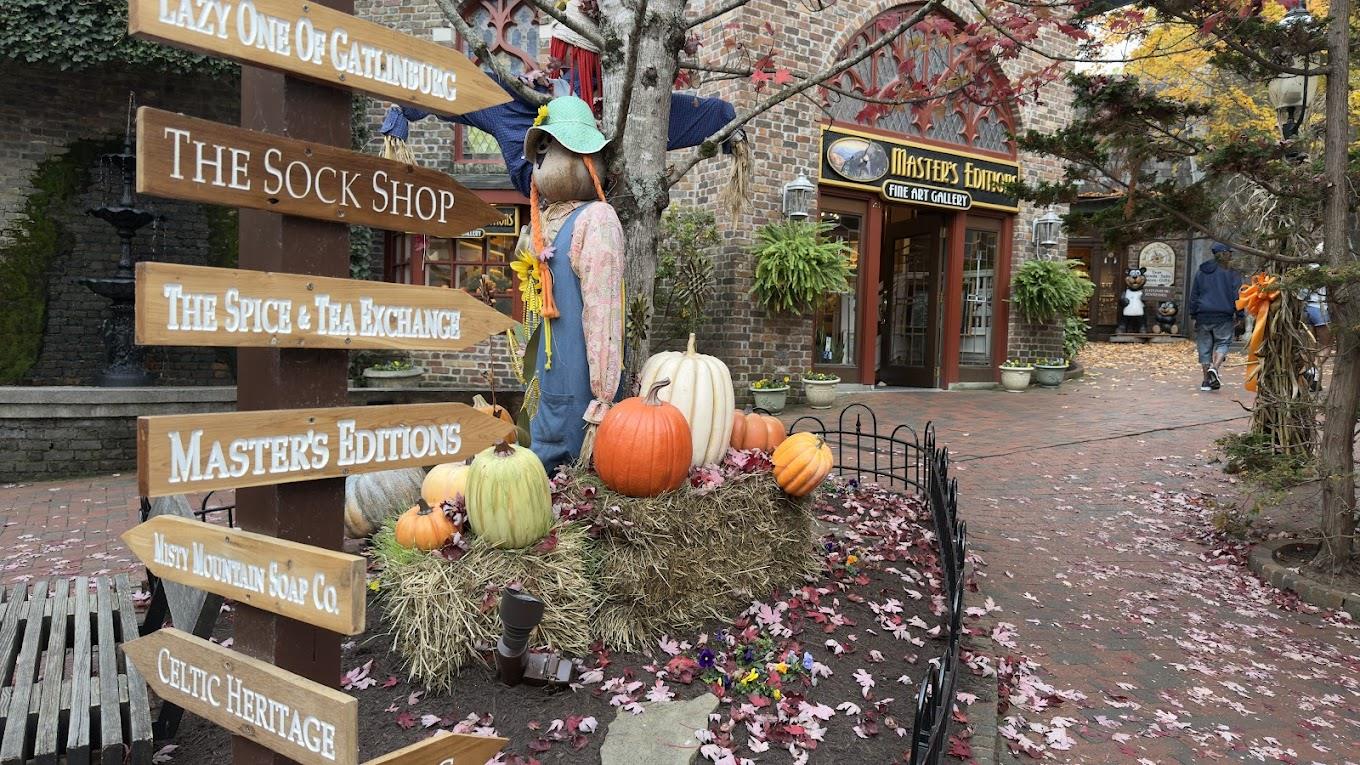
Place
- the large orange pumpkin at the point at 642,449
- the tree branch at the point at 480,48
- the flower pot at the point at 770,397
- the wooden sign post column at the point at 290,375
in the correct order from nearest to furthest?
→ the wooden sign post column at the point at 290,375
the large orange pumpkin at the point at 642,449
the tree branch at the point at 480,48
the flower pot at the point at 770,397

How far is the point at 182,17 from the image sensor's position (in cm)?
142

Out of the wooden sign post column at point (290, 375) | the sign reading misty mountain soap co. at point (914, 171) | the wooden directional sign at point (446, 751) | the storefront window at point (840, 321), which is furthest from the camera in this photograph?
the storefront window at point (840, 321)

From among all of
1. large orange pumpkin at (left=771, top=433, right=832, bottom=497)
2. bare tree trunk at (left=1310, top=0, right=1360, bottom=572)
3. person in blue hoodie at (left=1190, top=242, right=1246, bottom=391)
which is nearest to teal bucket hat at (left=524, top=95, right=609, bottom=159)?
large orange pumpkin at (left=771, top=433, right=832, bottom=497)

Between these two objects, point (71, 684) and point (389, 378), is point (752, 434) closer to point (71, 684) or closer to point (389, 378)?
point (71, 684)

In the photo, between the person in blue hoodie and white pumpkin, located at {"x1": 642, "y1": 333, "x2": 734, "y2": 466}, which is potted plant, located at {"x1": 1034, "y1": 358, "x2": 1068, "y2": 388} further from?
white pumpkin, located at {"x1": 642, "y1": 333, "x2": 734, "y2": 466}

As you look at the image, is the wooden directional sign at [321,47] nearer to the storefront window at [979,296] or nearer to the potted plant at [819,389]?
the potted plant at [819,389]

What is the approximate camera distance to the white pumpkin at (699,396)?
371 centimetres

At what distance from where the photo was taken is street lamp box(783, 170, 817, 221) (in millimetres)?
10258

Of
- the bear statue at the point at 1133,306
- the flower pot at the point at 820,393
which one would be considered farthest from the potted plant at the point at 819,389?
the bear statue at the point at 1133,306

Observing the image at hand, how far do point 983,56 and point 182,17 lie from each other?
4695 millimetres

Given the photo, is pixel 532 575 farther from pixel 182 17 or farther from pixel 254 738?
pixel 182 17

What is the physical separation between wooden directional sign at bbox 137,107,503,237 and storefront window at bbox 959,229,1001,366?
39.5 feet

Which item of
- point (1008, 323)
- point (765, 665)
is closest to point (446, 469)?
point (765, 665)

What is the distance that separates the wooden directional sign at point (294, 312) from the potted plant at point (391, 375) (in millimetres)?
8662
